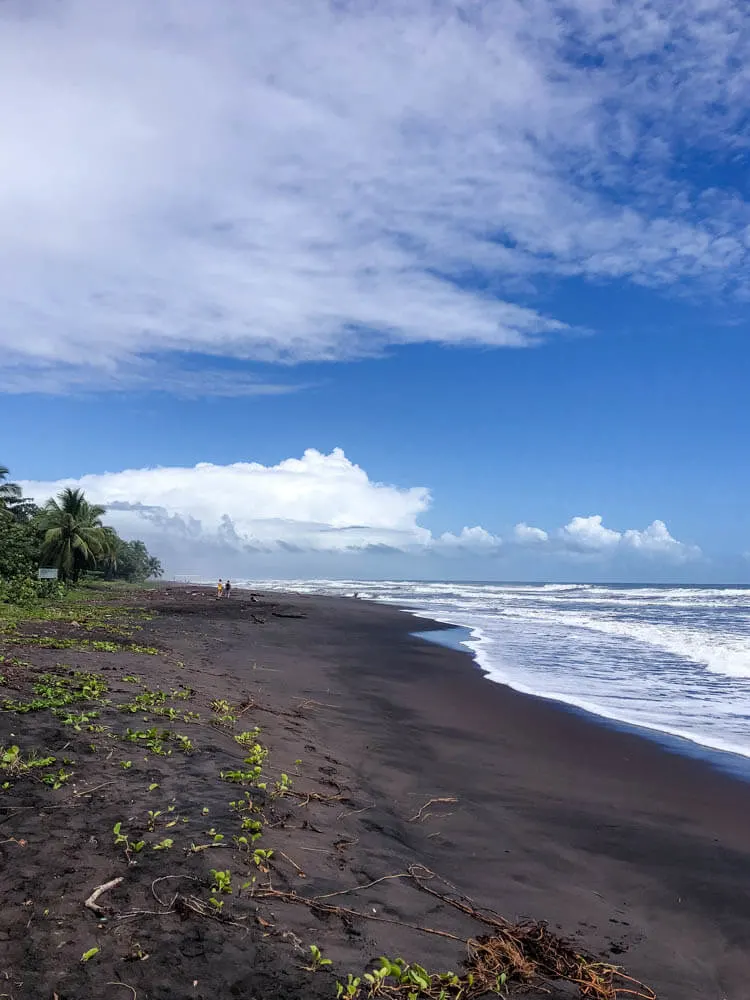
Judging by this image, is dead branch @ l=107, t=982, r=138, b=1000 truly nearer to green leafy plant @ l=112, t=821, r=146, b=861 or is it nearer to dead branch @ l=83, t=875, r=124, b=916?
dead branch @ l=83, t=875, r=124, b=916

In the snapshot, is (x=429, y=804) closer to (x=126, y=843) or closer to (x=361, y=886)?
(x=361, y=886)

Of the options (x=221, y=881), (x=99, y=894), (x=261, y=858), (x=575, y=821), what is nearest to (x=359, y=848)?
(x=261, y=858)

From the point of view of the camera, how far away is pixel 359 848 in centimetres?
596

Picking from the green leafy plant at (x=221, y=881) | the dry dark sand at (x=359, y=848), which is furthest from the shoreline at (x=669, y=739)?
the green leafy plant at (x=221, y=881)

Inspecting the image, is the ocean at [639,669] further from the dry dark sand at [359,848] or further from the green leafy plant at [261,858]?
the green leafy plant at [261,858]

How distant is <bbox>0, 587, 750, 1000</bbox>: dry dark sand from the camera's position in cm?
399

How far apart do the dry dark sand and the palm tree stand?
3660cm

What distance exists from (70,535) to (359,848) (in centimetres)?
4616

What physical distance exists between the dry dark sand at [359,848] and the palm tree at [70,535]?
36.6 metres

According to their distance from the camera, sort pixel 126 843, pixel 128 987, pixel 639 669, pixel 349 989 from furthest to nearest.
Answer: pixel 639 669
pixel 126 843
pixel 349 989
pixel 128 987

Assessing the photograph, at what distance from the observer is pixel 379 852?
19.6ft

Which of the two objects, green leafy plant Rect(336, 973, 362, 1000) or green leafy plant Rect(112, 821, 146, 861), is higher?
green leafy plant Rect(112, 821, 146, 861)

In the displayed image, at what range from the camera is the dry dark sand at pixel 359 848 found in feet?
13.1

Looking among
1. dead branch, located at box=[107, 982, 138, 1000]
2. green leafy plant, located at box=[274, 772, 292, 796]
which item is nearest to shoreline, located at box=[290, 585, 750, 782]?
green leafy plant, located at box=[274, 772, 292, 796]
